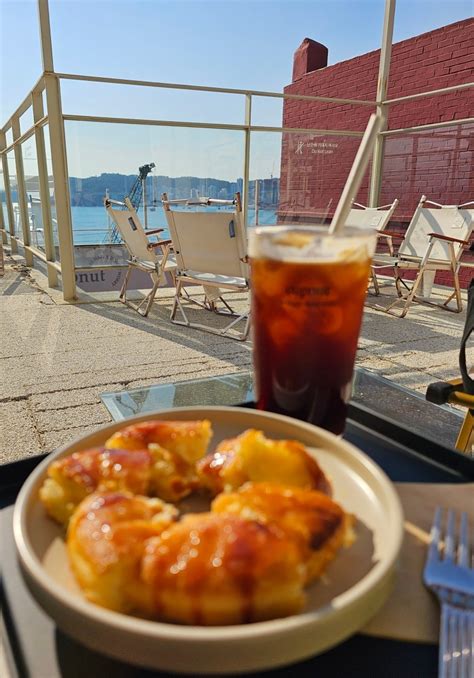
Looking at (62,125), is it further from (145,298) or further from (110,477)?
(110,477)

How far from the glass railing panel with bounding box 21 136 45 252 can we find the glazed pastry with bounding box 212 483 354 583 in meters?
6.21

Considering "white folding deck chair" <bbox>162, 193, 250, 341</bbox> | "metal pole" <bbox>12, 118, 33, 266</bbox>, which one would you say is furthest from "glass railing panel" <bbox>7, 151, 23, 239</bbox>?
"white folding deck chair" <bbox>162, 193, 250, 341</bbox>

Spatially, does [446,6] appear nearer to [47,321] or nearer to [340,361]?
[47,321]

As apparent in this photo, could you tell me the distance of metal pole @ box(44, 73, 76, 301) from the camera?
4457 mm

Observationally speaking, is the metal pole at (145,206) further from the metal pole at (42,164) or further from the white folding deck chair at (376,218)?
the white folding deck chair at (376,218)

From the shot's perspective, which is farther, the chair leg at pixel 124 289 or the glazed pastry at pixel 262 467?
the chair leg at pixel 124 289

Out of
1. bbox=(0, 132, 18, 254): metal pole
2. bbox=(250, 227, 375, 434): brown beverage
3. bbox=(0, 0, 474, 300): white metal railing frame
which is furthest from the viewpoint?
bbox=(0, 132, 18, 254): metal pole

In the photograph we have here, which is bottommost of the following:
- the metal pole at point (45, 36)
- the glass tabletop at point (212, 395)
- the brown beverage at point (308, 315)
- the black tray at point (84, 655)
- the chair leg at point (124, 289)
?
the chair leg at point (124, 289)

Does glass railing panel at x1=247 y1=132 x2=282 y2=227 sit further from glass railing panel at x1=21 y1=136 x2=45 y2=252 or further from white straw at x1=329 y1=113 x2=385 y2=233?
white straw at x1=329 y1=113 x2=385 y2=233

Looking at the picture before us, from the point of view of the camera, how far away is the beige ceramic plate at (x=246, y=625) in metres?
0.31

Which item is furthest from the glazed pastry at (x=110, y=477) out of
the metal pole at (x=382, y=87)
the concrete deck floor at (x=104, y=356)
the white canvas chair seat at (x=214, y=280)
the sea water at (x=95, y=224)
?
the metal pole at (x=382, y=87)

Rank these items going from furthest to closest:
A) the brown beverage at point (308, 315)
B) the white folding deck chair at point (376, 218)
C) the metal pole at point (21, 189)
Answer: the metal pole at point (21, 189), the white folding deck chair at point (376, 218), the brown beverage at point (308, 315)

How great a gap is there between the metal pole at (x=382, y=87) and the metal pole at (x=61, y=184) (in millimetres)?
3318

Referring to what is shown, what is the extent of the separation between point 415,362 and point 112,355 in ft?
6.77
